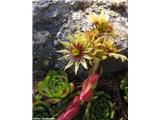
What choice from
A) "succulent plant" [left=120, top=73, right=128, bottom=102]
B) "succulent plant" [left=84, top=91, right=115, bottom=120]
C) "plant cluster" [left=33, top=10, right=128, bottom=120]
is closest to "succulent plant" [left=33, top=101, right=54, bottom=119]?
"plant cluster" [left=33, top=10, right=128, bottom=120]

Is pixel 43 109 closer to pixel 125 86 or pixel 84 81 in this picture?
pixel 84 81

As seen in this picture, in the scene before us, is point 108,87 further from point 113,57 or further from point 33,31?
point 33,31

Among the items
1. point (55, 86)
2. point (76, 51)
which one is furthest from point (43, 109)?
point (76, 51)

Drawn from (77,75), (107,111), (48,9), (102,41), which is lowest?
(107,111)

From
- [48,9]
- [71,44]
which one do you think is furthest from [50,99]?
[48,9]

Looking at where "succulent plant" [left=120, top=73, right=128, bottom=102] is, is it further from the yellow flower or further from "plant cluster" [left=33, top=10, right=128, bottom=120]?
the yellow flower

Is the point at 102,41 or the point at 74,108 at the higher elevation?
the point at 102,41
